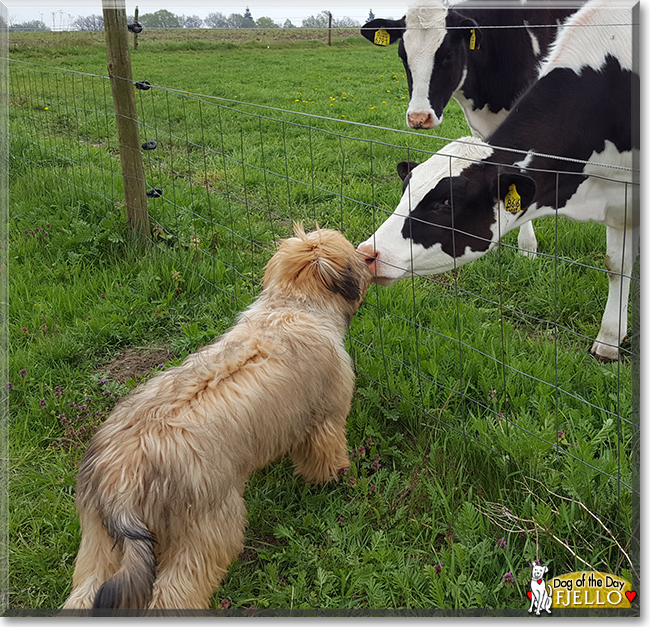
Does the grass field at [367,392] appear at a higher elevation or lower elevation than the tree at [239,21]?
lower

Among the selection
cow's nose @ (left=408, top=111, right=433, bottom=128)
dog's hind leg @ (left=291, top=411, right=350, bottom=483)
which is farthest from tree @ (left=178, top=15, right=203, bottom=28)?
dog's hind leg @ (left=291, top=411, right=350, bottom=483)

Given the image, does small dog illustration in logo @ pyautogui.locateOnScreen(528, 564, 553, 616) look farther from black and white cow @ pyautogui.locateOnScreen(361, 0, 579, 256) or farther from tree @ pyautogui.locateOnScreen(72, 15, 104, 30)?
tree @ pyautogui.locateOnScreen(72, 15, 104, 30)

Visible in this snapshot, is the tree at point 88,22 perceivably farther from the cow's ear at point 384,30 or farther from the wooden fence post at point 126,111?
the cow's ear at point 384,30

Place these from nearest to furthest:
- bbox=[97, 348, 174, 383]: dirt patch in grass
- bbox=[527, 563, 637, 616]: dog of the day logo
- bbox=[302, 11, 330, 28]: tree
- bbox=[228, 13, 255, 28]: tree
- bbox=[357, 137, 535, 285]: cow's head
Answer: bbox=[527, 563, 637, 616]: dog of the day logo, bbox=[357, 137, 535, 285]: cow's head, bbox=[97, 348, 174, 383]: dirt patch in grass, bbox=[302, 11, 330, 28]: tree, bbox=[228, 13, 255, 28]: tree

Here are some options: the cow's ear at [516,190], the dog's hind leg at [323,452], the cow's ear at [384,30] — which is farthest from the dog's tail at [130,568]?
the cow's ear at [384,30]

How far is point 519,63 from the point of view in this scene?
5.00 meters

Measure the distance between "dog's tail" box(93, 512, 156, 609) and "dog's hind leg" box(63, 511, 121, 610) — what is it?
13cm

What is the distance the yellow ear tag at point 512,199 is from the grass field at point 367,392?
1.33 feet

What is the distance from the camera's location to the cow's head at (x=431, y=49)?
4.88 metres

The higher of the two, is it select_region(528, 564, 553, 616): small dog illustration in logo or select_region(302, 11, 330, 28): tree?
select_region(302, 11, 330, 28): tree

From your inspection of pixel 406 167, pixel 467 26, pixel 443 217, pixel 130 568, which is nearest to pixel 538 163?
pixel 443 217

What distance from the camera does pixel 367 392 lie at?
362 centimetres

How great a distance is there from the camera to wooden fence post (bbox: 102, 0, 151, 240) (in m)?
4.88

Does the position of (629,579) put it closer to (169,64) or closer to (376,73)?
(376,73)
